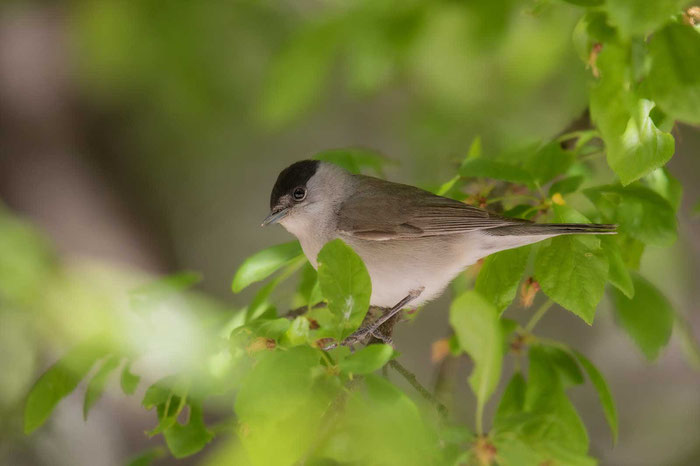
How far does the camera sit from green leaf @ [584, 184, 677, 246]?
1592 millimetres

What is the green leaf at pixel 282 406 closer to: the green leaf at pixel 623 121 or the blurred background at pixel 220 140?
the blurred background at pixel 220 140

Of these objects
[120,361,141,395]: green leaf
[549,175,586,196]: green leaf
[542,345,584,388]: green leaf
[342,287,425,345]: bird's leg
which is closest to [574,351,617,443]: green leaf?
[542,345,584,388]: green leaf

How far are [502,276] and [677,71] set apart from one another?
0.57m

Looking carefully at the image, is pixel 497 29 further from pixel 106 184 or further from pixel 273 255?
pixel 106 184

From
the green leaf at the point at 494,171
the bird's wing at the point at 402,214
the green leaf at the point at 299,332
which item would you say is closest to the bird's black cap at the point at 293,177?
the bird's wing at the point at 402,214

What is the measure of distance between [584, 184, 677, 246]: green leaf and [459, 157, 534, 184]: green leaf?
16cm

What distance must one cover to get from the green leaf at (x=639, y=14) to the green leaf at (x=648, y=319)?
979 mm

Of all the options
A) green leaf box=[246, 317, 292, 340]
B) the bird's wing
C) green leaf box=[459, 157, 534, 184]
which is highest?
green leaf box=[459, 157, 534, 184]

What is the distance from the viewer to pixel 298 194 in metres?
2.45

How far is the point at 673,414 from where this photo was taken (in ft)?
12.6

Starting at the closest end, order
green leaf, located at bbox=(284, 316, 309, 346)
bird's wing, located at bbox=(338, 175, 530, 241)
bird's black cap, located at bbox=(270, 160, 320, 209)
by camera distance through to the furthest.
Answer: green leaf, located at bbox=(284, 316, 309, 346) < bird's wing, located at bbox=(338, 175, 530, 241) < bird's black cap, located at bbox=(270, 160, 320, 209)

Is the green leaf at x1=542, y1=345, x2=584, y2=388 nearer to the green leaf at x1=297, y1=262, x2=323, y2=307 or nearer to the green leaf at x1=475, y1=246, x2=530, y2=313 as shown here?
the green leaf at x1=475, y1=246, x2=530, y2=313

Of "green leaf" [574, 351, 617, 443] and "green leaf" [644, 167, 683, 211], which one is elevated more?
"green leaf" [644, 167, 683, 211]

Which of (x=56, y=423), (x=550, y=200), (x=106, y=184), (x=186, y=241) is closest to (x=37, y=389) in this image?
(x=550, y=200)
